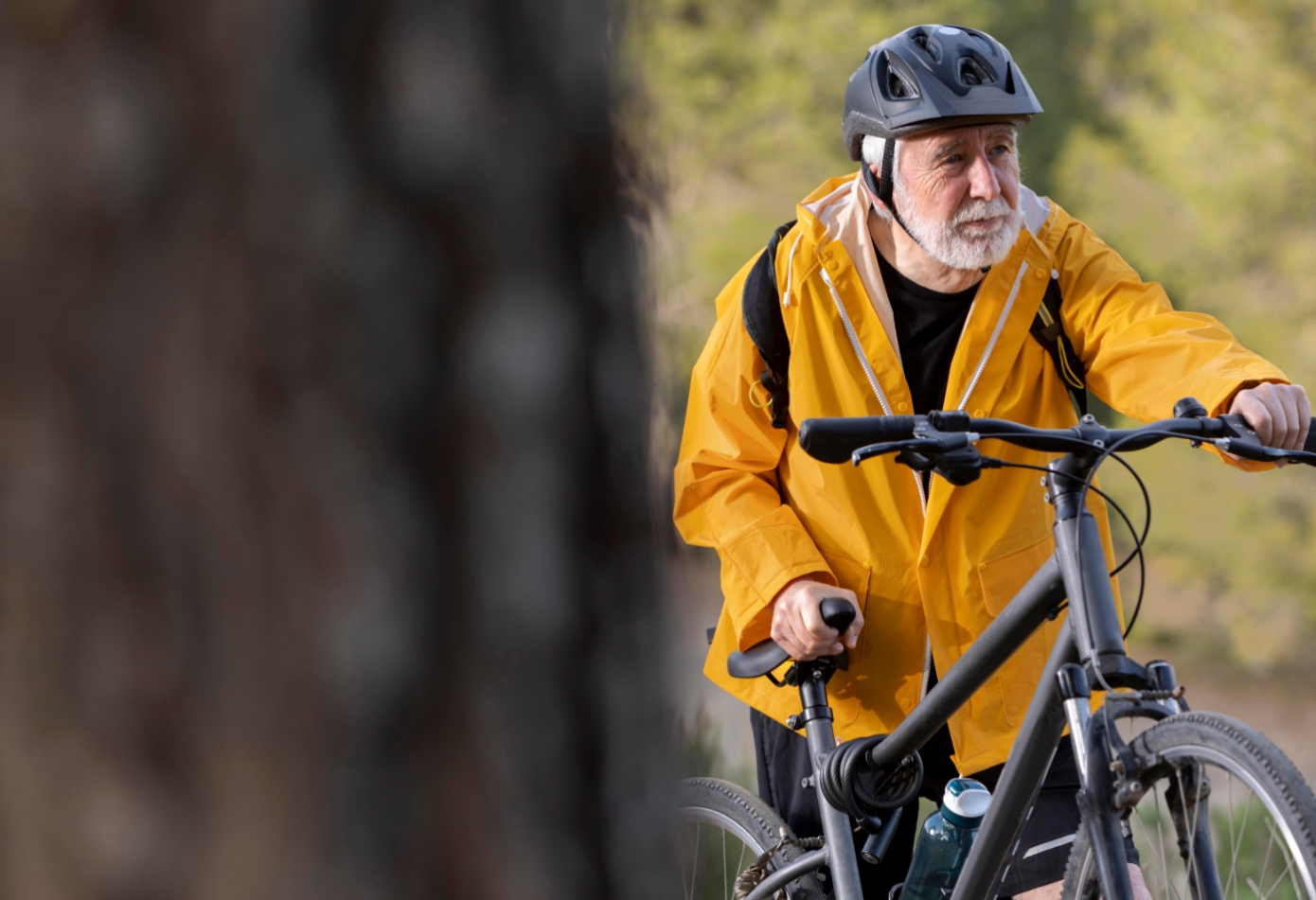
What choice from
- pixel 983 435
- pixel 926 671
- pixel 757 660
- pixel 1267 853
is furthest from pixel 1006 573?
pixel 1267 853

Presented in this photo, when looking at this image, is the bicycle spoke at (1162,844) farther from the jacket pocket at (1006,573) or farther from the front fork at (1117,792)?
the jacket pocket at (1006,573)

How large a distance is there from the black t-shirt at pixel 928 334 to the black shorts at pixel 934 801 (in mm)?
661

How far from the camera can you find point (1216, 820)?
183 cm

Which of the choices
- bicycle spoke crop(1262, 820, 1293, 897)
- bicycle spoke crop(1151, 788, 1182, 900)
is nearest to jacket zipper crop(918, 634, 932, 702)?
bicycle spoke crop(1151, 788, 1182, 900)

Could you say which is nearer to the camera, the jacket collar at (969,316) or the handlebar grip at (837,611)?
the handlebar grip at (837,611)

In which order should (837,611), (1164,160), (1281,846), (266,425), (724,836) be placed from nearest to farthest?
(266,425) < (1281,846) < (837,611) < (724,836) < (1164,160)

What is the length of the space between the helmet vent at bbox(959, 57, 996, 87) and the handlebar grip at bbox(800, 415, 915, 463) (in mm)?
858

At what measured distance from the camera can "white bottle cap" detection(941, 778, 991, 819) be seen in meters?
2.31

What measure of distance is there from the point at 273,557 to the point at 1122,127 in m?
10.9

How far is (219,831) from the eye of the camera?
45 centimetres

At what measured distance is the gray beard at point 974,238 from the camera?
93.4 inches

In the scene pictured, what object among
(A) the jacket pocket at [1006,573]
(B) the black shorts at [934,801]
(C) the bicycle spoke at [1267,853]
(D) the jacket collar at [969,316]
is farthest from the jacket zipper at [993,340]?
(C) the bicycle spoke at [1267,853]

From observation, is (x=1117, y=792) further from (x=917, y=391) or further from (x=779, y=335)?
(x=779, y=335)

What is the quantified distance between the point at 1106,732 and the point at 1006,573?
601 mm
